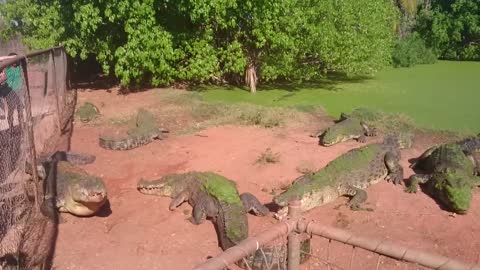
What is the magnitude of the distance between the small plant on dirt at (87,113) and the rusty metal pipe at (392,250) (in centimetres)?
770

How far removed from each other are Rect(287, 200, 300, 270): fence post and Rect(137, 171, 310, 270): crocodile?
129 centimetres

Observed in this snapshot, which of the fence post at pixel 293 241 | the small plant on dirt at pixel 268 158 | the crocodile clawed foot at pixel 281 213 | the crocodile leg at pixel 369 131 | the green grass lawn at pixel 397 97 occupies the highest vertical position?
the fence post at pixel 293 241

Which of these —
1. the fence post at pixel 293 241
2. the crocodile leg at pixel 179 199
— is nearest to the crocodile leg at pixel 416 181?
the crocodile leg at pixel 179 199

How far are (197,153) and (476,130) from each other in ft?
16.9

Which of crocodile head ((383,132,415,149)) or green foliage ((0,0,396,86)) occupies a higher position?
green foliage ((0,0,396,86))

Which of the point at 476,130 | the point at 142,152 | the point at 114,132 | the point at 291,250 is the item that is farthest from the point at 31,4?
the point at 291,250

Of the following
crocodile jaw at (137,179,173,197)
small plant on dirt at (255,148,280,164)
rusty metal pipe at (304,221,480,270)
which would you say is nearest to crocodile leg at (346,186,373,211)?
small plant on dirt at (255,148,280,164)

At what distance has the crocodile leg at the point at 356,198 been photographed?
19.4ft

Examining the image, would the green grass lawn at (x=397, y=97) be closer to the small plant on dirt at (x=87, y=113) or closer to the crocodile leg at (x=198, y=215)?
the small plant on dirt at (x=87, y=113)

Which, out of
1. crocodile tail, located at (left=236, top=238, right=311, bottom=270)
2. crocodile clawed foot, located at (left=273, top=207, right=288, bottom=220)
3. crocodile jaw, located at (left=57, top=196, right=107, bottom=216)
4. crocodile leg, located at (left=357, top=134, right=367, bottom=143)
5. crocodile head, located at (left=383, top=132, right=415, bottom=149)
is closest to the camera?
crocodile tail, located at (left=236, top=238, right=311, bottom=270)

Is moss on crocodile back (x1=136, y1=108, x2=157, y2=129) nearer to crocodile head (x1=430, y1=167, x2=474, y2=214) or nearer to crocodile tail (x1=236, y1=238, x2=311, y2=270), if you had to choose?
crocodile tail (x1=236, y1=238, x2=311, y2=270)

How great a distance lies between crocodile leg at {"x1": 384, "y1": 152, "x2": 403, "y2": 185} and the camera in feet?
21.9

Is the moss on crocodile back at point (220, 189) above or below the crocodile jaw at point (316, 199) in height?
above

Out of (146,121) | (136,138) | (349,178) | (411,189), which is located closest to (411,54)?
(146,121)
